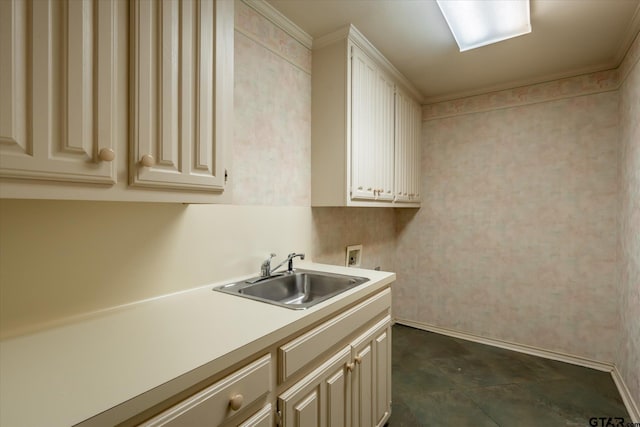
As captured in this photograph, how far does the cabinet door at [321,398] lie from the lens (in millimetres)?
1022

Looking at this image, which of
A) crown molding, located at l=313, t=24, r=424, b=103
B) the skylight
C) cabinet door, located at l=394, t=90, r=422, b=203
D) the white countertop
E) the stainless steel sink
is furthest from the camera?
cabinet door, located at l=394, t=90, r=422, b=203

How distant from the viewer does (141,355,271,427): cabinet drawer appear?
2.29ft

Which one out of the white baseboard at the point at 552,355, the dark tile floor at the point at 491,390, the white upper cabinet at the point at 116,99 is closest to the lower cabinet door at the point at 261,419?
the white upper cabinet at the point at 116,99

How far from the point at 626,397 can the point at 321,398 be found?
2.22m

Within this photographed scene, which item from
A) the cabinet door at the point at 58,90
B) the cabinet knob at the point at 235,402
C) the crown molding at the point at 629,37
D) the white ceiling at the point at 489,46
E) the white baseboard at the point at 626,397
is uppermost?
the white ceiling at the point at 489,46

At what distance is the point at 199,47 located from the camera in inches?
40.6

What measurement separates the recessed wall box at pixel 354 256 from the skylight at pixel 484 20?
64.3 inches

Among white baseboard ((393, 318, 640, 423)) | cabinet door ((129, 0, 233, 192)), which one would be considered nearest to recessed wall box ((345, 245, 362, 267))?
white baseboard ((393, 318, 640, 423))

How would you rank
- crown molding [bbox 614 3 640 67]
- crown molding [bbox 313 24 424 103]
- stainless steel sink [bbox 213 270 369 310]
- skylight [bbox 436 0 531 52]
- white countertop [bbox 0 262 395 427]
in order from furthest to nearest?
crown molding [bbox 313 24 424 103], crown molding [bbox 614 3 640 67], skylight [bbox 436 0 531 52], stainless steel sink [bbox 213 270 369 310], white countertop [bbox 0 262 395 427]

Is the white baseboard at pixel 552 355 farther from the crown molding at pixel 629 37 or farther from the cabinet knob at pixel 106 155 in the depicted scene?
the cabinet knob at pixel 106 155

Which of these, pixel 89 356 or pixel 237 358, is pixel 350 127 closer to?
pixel 237 358

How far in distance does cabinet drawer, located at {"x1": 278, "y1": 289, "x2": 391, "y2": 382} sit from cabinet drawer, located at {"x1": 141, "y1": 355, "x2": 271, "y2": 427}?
0.25 ft

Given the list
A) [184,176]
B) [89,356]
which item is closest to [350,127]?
[184,176]

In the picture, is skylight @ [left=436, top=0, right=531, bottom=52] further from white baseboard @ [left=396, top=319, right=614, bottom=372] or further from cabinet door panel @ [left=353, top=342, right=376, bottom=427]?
white baseboard @ [left=396, top=319, right=614, bottom=372]
